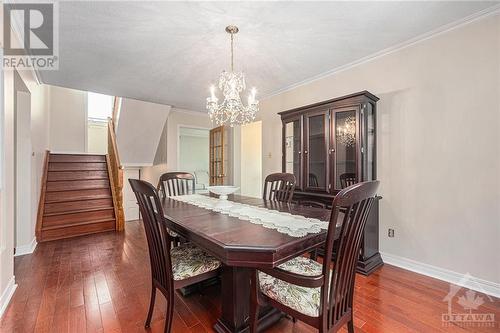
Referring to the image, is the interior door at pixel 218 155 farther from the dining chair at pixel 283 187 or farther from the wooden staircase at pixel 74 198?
the dining chair at pixel 283 187

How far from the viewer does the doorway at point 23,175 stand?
2881mm

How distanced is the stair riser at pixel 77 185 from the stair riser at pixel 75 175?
4.3 inches

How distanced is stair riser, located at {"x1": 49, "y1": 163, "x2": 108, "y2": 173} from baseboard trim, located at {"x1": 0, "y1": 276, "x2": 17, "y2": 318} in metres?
3.16

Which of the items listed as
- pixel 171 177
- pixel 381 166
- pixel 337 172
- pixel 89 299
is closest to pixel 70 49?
pixel 171 177

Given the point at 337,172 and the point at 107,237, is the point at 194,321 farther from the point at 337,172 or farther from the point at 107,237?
the point at 107,237

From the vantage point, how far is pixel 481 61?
2.05m

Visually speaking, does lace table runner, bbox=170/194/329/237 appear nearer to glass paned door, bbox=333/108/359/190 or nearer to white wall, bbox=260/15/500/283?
glass paned door, bbox=333/108/359/190

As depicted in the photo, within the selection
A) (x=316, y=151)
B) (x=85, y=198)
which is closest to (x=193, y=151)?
(x=85, y=198)

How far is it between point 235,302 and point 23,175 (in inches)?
131

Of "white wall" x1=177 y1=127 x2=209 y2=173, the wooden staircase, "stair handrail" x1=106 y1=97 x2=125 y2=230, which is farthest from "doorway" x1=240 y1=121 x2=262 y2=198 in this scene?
the wooden staircase

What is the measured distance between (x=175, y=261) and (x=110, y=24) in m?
2.20

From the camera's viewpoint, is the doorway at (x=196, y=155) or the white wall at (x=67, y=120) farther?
the doorway at (x=196, y=155)

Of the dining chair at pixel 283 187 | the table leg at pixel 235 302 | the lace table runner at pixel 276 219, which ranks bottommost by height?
the table leg at pixel 235 302

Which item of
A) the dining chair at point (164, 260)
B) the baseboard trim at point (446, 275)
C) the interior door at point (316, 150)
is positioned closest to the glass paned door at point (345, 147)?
the interior door at point (316, 150)
